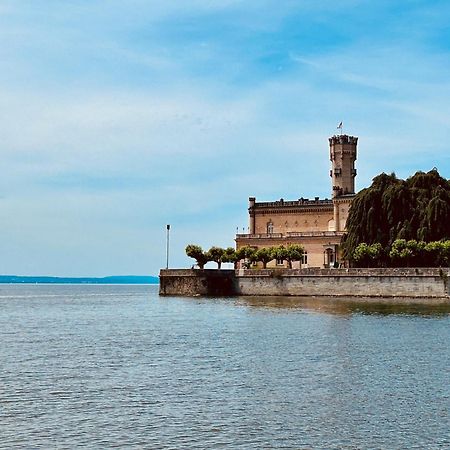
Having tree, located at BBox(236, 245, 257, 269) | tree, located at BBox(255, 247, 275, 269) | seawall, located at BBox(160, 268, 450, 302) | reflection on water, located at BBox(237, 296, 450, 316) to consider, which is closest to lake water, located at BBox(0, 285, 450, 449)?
reflection on water, located at BBox(237, 296, 450, 316)

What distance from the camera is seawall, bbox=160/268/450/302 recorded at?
73.9m

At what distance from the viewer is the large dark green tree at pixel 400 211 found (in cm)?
7775

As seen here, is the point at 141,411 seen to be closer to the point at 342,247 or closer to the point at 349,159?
the point at 342,247

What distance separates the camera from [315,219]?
→ 104812 millimetres

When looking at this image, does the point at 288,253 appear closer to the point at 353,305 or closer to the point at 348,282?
the point at 348,282

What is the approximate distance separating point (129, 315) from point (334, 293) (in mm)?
22096

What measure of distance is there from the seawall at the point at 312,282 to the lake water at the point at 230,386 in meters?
25.2

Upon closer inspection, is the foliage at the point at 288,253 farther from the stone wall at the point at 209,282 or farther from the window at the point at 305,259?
the window at the point at 305,259

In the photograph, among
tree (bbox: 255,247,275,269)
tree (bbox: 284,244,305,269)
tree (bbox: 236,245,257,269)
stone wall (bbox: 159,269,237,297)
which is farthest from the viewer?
tree (bbox: 236,245,257,269)

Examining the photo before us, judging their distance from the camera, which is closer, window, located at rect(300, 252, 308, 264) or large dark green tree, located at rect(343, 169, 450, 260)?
large dark green tree, located at rect(343, 169, 450, 260)

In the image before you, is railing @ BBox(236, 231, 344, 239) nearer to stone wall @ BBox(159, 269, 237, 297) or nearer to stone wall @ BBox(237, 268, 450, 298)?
stone wall @ BBox(159, 269, 237, 297)

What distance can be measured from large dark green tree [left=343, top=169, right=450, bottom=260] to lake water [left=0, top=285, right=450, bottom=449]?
29.8 meters

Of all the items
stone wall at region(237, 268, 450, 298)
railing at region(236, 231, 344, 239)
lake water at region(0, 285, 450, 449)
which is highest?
railing at region(236, 231, 344, 239)

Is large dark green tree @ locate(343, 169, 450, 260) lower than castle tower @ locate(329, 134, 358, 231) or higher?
lower
